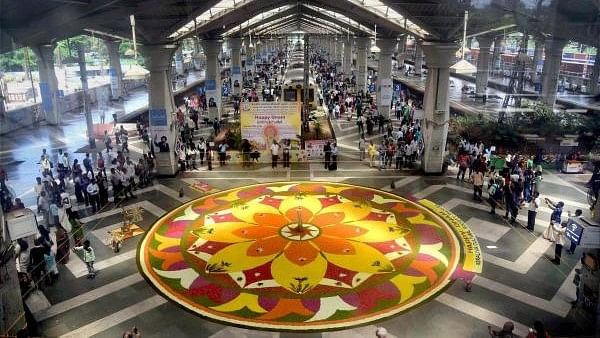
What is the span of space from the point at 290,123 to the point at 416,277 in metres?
12.3

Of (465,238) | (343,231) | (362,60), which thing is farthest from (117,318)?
(362,60)

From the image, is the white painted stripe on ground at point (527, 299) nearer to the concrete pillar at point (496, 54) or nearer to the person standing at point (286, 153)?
the person standing at point (286, 153)

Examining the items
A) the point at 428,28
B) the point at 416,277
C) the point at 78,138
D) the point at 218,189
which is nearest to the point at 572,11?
the point at 428,28

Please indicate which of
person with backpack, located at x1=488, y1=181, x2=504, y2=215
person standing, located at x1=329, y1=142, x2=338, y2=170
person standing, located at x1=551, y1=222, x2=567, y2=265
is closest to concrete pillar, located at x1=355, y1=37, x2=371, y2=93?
person standing, located at x1=329, y1=142, x2=338, y2=170

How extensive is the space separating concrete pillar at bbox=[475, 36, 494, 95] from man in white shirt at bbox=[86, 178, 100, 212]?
33133 millimetres

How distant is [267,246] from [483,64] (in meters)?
35.5

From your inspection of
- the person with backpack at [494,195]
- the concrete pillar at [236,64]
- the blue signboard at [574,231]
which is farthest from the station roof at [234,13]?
the concrete pillar at [236,64]

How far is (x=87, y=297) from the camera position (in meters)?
11.5

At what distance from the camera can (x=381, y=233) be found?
14.9m

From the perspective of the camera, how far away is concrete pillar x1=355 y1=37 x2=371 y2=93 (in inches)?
1649

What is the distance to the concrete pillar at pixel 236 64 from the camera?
137ft

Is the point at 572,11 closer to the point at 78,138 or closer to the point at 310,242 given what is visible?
the point at 310,242

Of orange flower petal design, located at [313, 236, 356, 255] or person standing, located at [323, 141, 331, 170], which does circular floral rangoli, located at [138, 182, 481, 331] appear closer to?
orange flower petal design, located at [313, 236, 356, 255]

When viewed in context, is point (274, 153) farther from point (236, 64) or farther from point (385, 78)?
point (236, 64)
